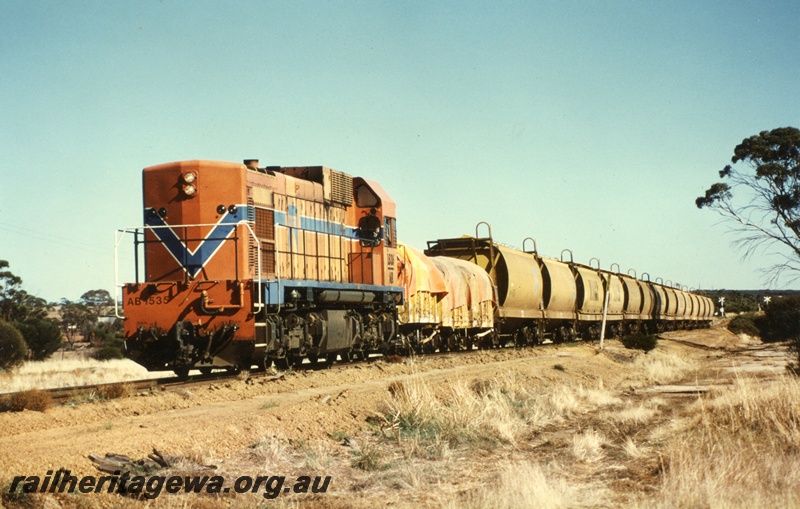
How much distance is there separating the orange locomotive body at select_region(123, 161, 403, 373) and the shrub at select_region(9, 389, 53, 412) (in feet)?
9.99

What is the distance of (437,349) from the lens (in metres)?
25.3

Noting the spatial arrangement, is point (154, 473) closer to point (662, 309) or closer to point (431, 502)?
point (431, 502)

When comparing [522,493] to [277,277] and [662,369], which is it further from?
[662,369]

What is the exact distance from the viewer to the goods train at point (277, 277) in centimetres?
1412

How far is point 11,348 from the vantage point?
32688 millimetres

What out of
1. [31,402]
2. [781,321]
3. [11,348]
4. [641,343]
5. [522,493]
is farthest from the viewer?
[781,321]

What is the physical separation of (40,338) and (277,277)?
30.7 meters

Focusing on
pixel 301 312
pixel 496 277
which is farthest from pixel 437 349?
pixel 301 312

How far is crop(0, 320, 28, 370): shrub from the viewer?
32.3 metres

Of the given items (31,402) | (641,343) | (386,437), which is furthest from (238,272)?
(641,343)

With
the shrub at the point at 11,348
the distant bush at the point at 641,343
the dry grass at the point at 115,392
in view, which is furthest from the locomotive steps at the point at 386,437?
the shrub at the point at 11,348

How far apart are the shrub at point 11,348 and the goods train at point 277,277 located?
18999mm

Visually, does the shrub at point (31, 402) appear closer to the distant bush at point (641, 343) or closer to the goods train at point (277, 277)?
the goods train at point (277, 277)

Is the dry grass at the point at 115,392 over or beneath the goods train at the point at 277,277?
beneath
